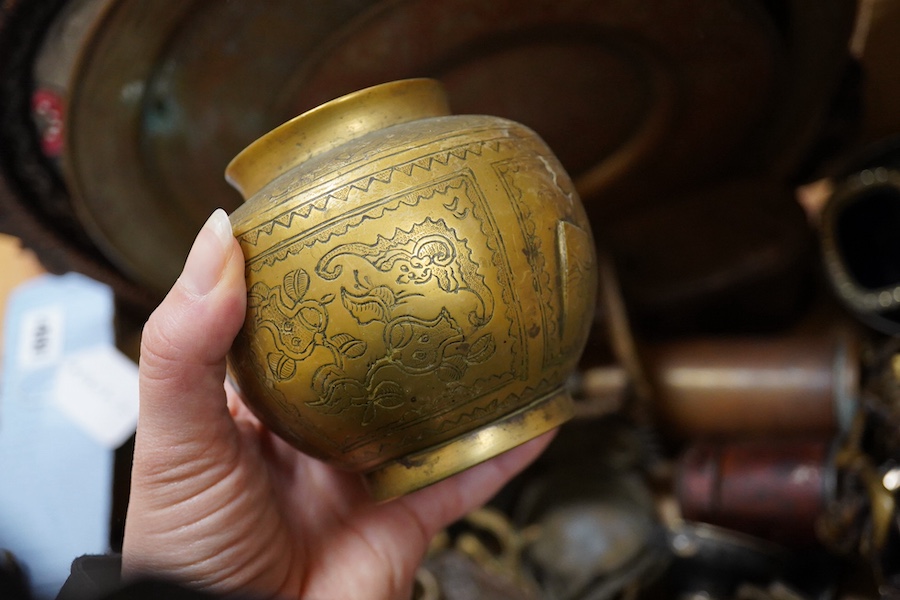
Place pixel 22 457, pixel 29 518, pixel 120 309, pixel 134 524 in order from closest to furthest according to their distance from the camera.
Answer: pixel 134 524 < pixel 29 518 < pixel 22 457 < pixel 120 309

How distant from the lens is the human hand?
2.36 feet

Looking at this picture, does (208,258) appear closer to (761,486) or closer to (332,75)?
(332,75)

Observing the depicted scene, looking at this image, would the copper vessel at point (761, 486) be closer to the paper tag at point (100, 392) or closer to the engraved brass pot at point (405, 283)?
the engraved brass pot at point (405, 283)

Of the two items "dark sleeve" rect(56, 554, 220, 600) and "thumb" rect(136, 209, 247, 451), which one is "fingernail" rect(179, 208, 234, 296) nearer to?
"thumb" rect(136, 209, 247, 451)

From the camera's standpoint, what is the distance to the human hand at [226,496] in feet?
2.36

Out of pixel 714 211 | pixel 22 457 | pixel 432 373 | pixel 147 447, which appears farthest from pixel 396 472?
pixel 714 211

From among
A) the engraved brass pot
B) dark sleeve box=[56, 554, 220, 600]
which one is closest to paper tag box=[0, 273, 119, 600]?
dark sleeve box=[56, 554, 220, 600]

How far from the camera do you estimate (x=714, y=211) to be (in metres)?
1.62

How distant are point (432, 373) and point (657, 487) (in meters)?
0.96

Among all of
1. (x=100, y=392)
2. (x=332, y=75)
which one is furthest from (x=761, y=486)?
(x=100, y=392)

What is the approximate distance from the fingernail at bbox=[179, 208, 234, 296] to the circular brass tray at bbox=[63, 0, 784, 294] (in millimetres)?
525

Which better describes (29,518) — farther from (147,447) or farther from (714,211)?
(714,211)

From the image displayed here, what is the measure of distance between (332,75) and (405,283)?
607mm

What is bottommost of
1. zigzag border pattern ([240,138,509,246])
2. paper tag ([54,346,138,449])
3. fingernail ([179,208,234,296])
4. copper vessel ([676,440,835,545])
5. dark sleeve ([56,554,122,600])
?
copper vessel ([676,440,835,545])
